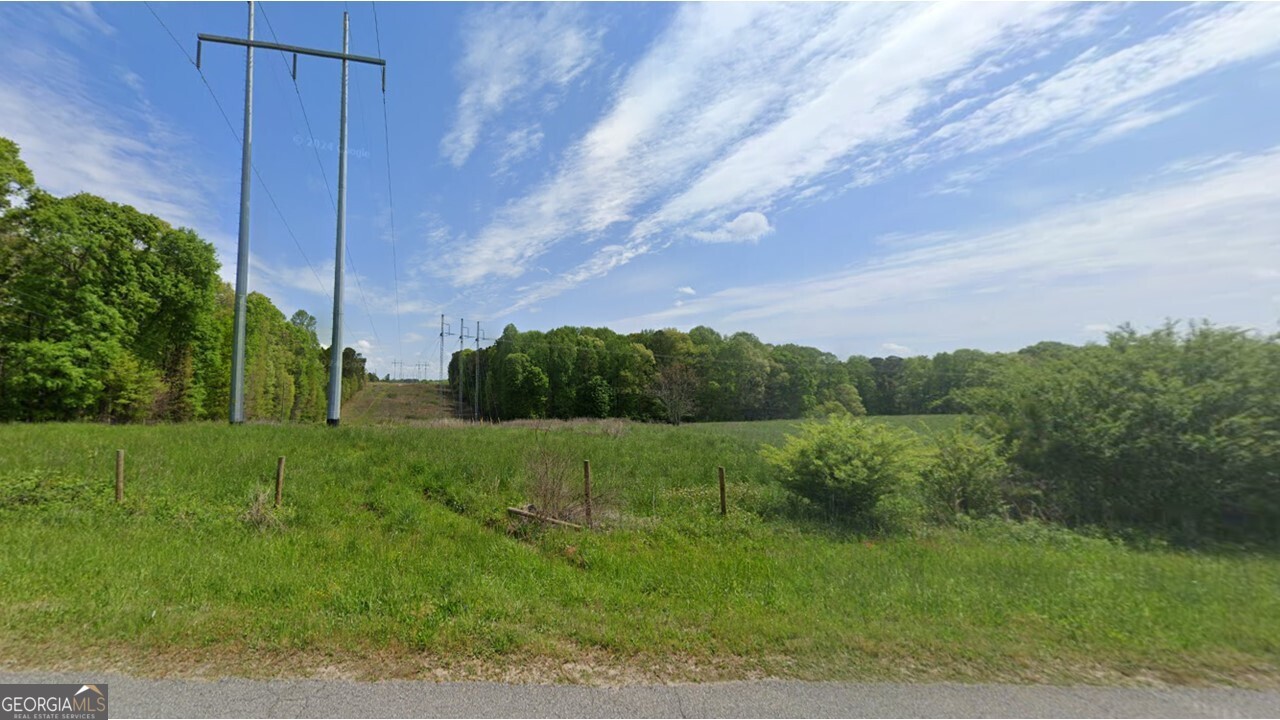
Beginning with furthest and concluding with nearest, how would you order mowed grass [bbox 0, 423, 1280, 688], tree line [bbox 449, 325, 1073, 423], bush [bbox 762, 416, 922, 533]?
1. tree line [bbox 449, 325, 1073, 423]
2. bush [bbox 762, 416, 922, 533]
3. mowed grass [bbox 0, 423, 1280, 688]

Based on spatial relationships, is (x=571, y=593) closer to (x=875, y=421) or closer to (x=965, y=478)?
(x=875, y=421)

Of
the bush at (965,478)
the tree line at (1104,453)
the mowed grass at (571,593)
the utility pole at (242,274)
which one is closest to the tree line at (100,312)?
the utility pole at (242,274)

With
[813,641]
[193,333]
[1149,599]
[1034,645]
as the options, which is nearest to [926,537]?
[1149,599]

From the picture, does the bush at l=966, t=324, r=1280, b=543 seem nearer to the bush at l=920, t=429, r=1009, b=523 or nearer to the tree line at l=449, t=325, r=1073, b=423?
the bush at l=920, t=429, r=1009, b=523

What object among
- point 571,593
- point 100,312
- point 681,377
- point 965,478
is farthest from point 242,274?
point 681,377

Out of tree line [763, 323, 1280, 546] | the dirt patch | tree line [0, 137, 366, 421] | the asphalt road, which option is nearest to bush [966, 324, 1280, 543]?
tree line [763, 323, 1280, 546]

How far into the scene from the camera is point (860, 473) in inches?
333

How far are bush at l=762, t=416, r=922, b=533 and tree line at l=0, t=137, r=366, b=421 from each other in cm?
2816

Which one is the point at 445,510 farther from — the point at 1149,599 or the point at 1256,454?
the point at 1256,454

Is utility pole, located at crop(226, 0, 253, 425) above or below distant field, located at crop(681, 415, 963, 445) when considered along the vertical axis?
above

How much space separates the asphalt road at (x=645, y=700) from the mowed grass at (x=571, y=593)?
17 cm

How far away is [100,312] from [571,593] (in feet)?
96.6

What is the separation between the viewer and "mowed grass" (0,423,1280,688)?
341cm

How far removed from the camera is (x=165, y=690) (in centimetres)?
293
